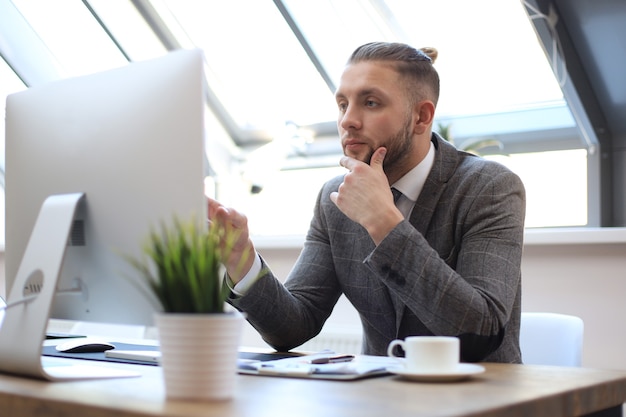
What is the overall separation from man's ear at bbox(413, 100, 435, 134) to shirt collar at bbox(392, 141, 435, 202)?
0.07 meters

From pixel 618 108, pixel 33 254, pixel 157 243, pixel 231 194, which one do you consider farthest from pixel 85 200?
pixel 231 194

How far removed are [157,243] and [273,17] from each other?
7.93ft

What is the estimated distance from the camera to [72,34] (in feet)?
11.9

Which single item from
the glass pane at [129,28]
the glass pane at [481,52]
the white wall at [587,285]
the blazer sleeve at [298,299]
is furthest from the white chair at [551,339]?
the glass pane at [129,28]

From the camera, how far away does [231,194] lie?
3.64 metres

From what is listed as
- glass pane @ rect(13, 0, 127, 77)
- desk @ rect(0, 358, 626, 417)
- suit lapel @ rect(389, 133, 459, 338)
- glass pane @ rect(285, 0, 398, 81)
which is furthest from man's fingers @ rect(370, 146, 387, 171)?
glass pane @ rect(13, 0, 127, 77)

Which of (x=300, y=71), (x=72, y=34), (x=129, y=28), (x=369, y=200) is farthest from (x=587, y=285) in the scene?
(x=72, y=34)

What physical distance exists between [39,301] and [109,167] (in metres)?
0.22

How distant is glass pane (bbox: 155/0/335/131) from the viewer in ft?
11.0

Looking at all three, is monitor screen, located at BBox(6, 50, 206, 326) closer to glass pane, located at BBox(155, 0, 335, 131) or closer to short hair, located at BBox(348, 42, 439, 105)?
short hair, located at BBox(348, 42, 439, 105)

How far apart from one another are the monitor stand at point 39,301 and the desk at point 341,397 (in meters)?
0.03

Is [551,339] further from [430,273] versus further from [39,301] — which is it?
[39,301]

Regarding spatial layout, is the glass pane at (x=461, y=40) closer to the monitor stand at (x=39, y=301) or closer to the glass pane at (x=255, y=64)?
the glass pane at (x=255, y=64)

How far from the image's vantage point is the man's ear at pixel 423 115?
1.97 meters
